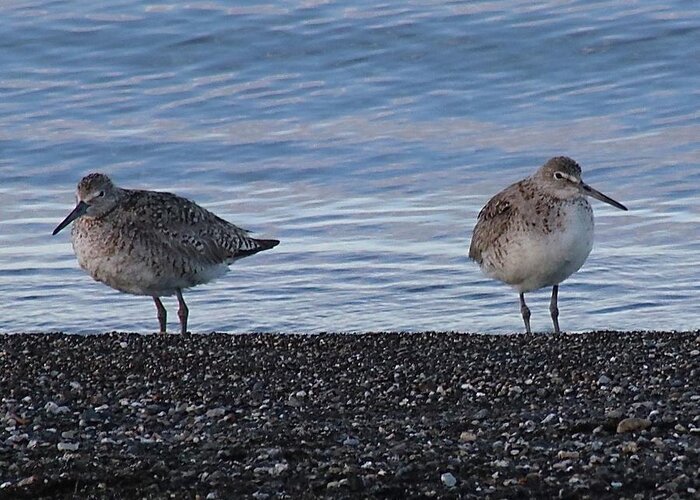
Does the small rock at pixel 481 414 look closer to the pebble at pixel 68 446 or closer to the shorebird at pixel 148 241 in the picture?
the pebble at pixel 68 446

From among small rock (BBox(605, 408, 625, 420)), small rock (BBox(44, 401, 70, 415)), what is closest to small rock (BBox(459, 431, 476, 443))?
small rock (BBox(605, 408, 625, 420))

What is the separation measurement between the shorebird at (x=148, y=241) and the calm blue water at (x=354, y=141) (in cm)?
67

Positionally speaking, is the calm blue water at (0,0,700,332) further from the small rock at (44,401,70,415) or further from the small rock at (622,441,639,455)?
the small rock at (622,441,639,455)

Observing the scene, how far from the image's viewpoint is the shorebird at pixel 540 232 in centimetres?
998

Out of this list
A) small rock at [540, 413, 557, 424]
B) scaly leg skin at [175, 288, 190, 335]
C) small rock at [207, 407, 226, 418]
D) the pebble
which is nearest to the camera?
the pebble

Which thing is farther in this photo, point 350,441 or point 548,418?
point 548,418

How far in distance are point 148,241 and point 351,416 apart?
11.9 feet

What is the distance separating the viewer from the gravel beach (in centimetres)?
587

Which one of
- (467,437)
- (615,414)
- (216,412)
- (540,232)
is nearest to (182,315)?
(540,232)

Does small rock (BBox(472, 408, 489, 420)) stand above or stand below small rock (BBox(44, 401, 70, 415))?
below

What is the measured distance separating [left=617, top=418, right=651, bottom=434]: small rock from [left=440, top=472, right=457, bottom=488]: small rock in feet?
2.88

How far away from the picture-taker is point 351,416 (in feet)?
22.9

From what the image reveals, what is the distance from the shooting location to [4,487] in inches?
233

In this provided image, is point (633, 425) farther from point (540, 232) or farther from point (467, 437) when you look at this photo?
point (540, 232)
